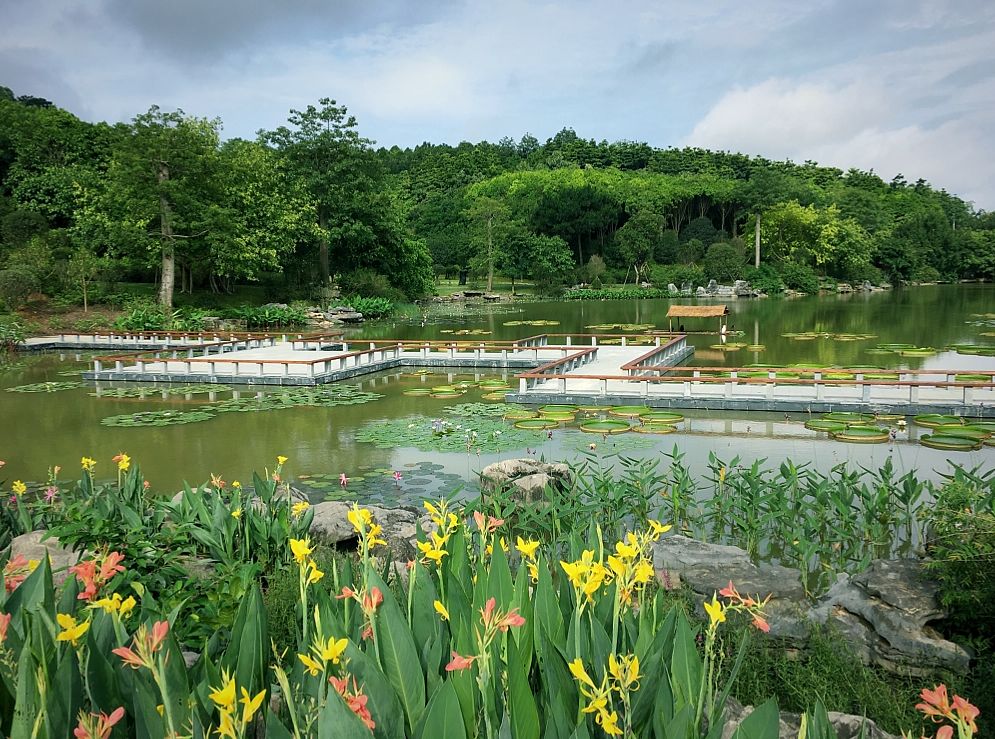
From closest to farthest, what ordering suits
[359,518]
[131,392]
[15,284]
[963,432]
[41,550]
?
[359,518]
[41,550]
[963,432]
[131,392]
[15,284]

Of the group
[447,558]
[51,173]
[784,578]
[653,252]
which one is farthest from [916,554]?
[653,252]

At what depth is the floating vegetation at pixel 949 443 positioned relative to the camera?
8.40 m

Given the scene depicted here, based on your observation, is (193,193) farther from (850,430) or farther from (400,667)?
(400,667)

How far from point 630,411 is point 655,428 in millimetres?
957

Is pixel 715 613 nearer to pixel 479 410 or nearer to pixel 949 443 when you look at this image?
pixel 949 443

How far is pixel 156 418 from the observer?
10.9 meters

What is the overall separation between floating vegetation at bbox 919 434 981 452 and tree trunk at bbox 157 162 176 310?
2344cm

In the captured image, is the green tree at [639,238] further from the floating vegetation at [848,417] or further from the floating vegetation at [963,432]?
the floating vegetation at [963,432]

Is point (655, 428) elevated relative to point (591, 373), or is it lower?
lower

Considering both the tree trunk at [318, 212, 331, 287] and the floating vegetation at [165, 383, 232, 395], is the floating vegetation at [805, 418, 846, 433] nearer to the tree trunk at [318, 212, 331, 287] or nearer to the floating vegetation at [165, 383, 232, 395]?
the floating vegetation at [165, 383, 232, 395]

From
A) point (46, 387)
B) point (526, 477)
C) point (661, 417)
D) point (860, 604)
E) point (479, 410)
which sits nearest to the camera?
point (860, 604)

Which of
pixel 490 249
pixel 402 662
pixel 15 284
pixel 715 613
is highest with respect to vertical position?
pixel 490 249

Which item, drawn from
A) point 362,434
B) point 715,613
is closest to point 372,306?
point 362,434

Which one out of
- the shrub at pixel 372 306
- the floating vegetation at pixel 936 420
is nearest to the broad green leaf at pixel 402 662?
the floating vegetation at pixel 936 420
